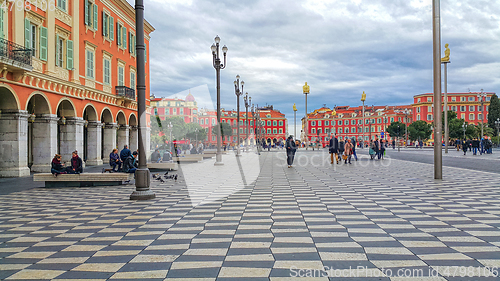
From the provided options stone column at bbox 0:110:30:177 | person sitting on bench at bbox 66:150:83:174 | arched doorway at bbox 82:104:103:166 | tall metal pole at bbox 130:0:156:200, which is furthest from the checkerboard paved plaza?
arched doorway at bbox 82:104:103:166

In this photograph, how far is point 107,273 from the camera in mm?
4172

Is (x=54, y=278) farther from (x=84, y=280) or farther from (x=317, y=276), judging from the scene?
(x=317, y=276)

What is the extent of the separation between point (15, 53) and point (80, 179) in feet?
25.0

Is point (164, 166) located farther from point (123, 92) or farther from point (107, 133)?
point (123, 92)

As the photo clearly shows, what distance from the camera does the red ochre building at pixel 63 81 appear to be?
17.8m

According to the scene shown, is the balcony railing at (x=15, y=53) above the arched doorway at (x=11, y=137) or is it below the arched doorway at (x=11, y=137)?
above

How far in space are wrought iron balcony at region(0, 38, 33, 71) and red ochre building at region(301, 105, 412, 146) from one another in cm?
11425

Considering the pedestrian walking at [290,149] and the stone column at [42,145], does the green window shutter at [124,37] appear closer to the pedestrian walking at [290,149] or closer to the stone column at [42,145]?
the stone column at [42,145]

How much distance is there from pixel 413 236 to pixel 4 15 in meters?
18.7

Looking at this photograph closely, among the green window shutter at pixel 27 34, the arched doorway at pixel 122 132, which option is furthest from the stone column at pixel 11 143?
the arched doorway at pixel 122 132

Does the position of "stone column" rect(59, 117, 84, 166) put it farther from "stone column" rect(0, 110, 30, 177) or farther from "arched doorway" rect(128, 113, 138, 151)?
"arched doorway" rect(128, 113, 138, 151)

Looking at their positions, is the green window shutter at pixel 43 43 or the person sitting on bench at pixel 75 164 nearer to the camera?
the person sitting on bench at pixel 75 164

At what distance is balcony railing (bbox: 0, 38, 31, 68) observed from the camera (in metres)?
16.4

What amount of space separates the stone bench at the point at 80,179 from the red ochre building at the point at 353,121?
116267 mm
